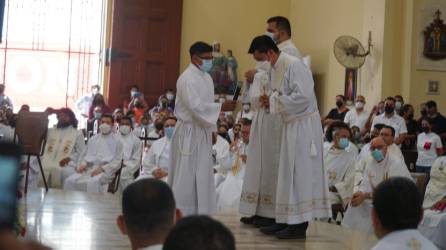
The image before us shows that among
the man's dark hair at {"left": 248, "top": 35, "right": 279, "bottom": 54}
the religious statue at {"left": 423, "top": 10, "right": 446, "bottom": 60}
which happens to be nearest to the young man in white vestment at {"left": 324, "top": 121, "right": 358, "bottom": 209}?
the man's dark hair at {"left": 248, "top": 35, "right": 279, "bottom": 54}

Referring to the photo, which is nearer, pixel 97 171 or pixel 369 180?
pixel 369 180

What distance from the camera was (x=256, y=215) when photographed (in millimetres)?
6199

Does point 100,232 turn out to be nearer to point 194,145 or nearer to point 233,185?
point 194,145

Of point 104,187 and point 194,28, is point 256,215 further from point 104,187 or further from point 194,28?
point 194,28

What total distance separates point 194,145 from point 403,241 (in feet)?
13.7

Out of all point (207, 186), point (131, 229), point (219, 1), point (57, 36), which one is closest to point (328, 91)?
point (219, 1)

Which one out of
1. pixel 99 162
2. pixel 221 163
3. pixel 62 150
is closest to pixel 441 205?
pixel 221 163

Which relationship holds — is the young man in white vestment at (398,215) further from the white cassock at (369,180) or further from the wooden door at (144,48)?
the wooden door at (144,48)

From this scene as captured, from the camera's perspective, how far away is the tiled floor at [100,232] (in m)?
5.45

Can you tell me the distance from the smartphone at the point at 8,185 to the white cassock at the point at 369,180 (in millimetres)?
6878

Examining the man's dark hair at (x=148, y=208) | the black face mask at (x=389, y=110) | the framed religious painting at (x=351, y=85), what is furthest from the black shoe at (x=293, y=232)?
the framed religious painting at (x=351, y=85)

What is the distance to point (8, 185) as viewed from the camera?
0.85 meters

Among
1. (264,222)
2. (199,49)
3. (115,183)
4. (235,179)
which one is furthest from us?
(115,183)

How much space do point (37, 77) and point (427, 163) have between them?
33.7ft
